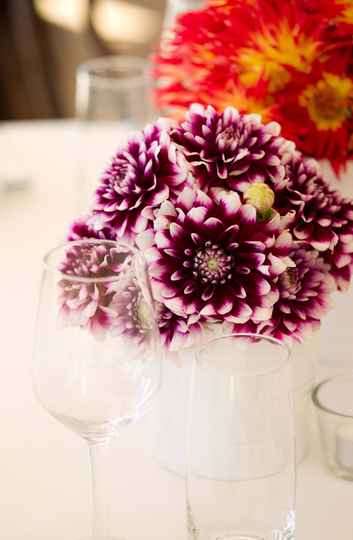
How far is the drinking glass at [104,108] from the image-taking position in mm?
1352

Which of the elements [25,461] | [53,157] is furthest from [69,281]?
[53,157]

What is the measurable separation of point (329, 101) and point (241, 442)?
0.41 metres

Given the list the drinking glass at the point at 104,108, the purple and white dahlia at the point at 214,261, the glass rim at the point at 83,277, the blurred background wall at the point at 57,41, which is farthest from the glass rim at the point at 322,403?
the blurred background wall at the point at 57,41

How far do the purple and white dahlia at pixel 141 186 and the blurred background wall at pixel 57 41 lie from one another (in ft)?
8.11

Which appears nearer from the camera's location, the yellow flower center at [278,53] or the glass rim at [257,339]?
the glass rim at [257,339]

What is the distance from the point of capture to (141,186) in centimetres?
79

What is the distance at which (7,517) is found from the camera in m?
0.84

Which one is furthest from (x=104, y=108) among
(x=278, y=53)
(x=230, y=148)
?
(x=230, y=148)

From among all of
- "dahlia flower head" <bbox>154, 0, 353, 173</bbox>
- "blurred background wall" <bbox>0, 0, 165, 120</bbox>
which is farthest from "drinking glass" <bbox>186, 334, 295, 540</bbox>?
"blurred background wall" <bbox>0, 0, 165, 120</bbox>

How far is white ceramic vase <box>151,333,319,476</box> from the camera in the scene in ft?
2.74

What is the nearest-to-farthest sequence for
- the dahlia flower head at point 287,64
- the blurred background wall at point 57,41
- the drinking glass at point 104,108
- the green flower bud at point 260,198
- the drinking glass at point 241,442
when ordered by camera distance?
the drinking glass at point 241,442
the green flower bud at point 260,198
the dahlia flower head at point 287,64
the drinking glass at point 104,108
the blurred background wall at point 57,41

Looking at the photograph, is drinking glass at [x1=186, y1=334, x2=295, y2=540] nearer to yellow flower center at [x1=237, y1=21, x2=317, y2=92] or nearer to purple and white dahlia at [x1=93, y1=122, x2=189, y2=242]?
purple and white dahlia at [x1=93, y1=122, x2=189, y2=242]

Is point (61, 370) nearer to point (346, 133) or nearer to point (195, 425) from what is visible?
point (195, 425)

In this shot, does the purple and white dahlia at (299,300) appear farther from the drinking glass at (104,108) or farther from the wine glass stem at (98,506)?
the drinking glass at (104,108)
